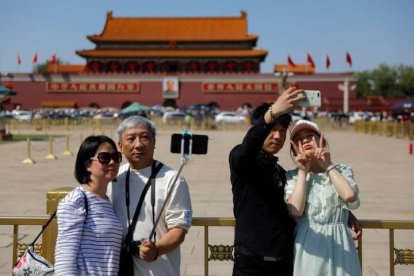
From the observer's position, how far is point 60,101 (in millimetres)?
47312

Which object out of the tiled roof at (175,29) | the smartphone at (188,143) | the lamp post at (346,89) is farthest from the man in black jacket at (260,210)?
the tiled roof at (175,29)

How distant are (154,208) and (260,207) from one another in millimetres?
512

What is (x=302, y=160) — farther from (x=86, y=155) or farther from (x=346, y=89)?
(x=346, y=89)

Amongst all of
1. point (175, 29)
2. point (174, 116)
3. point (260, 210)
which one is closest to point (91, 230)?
point (260, 210)

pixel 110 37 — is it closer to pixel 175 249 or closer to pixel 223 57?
pixel 223 57

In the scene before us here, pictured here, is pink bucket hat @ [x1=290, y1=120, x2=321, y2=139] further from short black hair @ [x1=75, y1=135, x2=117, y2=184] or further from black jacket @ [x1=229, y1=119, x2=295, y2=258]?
short black hair @ [x1=75, y1=135, x2=117, y2=184]

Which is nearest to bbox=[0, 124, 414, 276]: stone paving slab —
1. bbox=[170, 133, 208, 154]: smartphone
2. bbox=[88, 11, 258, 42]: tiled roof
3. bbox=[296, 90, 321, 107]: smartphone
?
bbox=[170, 133, 208, 154]: smartphone

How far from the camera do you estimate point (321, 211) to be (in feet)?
8.29

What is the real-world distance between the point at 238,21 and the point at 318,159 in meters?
49.5

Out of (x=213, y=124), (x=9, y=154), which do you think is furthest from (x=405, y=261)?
(x=213, y=124)

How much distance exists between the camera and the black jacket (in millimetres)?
2514

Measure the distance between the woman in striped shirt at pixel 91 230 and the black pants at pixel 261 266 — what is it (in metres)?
0.61

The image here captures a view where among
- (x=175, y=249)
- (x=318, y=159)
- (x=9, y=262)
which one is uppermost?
(x=318, y=159)

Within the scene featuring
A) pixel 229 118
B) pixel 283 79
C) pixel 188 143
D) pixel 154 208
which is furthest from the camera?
pixel 229 118
